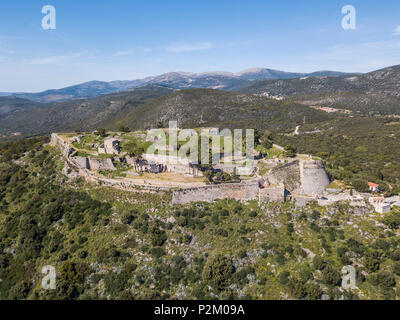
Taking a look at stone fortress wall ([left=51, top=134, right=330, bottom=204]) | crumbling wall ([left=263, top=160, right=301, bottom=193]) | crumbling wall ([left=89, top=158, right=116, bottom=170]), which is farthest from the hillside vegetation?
crumbling wall ([left=89, top=158, right=116, bottom=170])

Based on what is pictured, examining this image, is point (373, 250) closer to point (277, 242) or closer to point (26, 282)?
point (277, 242)

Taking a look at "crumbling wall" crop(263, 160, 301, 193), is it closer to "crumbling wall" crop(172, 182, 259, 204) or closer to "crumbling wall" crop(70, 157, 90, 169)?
"crumbling wall" crop(172, 182, 259, 204)

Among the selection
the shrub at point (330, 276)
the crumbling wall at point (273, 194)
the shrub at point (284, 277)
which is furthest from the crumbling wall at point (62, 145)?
the shrub at point (330, 276)

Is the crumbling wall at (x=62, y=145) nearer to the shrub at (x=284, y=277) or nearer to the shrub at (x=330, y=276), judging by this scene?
the shrub at (x=284, y=277)

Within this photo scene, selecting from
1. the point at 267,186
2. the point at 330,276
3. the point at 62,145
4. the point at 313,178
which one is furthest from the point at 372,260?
the point at 62,145

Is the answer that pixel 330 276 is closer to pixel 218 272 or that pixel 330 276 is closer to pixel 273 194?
pixel 218 272

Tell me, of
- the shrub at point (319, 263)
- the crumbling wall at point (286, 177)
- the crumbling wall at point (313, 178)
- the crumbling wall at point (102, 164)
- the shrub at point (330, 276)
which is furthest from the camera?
the crumbling wall at point (102, 164)
